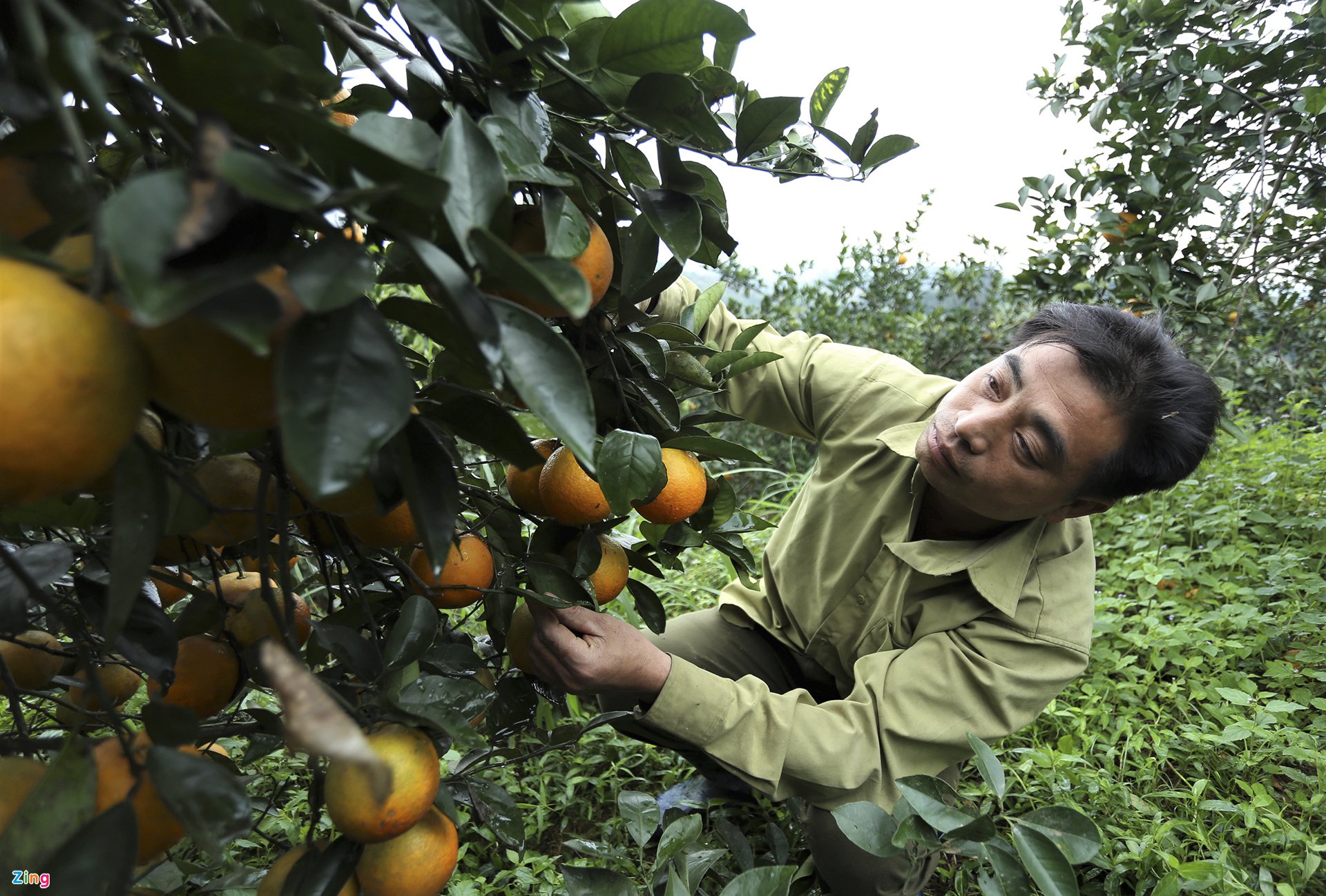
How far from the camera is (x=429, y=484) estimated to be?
1.73 ft

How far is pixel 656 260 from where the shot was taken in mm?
→ 797

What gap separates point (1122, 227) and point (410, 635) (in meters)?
2.47

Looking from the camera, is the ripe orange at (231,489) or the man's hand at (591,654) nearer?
the ripe orange at (231,489)

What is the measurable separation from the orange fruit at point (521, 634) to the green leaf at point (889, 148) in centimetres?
68

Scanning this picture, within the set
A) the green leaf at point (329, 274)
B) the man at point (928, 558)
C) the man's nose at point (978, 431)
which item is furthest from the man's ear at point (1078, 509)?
the green leaf at point (329, 274)

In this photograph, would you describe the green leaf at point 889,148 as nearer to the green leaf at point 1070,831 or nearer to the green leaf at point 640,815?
the green leaf at point 1070,831

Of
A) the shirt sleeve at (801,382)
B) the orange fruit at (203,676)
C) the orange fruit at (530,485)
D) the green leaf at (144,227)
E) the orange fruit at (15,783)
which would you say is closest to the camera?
the green leaf at (144,227)

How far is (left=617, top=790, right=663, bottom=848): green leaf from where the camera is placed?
3.88 ft

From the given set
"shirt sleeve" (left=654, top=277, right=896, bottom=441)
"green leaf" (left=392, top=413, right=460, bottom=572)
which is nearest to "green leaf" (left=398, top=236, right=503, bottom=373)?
"green leaf" (left=392, top=413, right=460, bottom=572)

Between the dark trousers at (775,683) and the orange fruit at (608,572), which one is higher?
the orange fruit at (608,572)

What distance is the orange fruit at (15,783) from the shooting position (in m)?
0.55

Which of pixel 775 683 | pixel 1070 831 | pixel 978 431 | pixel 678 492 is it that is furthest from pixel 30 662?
pixel 775 683

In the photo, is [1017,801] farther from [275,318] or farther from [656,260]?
[275,318]

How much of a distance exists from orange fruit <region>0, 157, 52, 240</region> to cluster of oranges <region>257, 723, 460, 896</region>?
1.30ft
